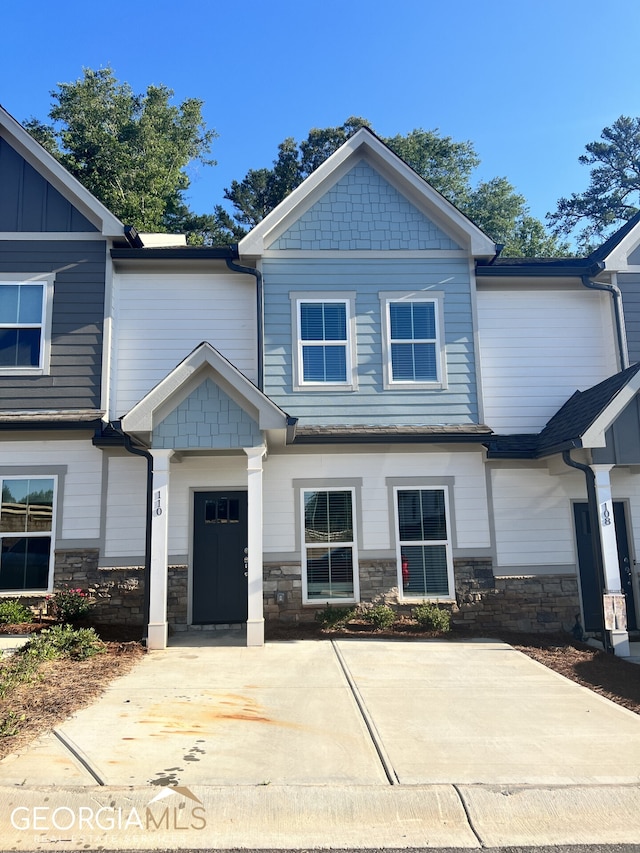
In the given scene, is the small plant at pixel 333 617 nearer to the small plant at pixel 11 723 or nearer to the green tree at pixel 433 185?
the small plant at pixel 11 723

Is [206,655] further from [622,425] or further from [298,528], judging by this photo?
[622,425]

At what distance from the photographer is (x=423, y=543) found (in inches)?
403

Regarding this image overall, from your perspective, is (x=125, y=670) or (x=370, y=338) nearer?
(x=125, y=670)

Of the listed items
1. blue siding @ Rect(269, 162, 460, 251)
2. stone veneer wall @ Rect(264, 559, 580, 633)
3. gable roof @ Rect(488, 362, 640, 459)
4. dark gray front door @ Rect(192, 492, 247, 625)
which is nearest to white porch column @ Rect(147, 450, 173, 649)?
dark gray front door @ Rect(192, 492, 247, 625)

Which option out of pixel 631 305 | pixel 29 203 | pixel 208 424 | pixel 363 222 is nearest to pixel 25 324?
pixel 29 203

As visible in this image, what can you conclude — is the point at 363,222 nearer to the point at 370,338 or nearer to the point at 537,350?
the point at 370,338

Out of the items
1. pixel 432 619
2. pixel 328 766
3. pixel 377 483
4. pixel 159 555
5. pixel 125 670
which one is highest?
pixel 377 483

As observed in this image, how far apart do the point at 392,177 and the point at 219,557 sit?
770 centimetres

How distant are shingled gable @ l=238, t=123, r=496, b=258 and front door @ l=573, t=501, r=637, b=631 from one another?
5.15m

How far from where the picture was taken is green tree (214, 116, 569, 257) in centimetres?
2706

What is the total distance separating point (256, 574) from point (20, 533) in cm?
440

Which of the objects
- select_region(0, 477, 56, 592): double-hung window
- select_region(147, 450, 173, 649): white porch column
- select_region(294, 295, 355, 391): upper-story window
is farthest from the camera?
select_region(294, 295, 355, 391): upper-story window

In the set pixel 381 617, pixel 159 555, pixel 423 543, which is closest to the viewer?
pixel 159 555

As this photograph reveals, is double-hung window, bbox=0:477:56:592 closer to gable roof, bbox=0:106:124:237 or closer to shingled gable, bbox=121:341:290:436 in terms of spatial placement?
shingled gable, bbox=121:341:290:436
